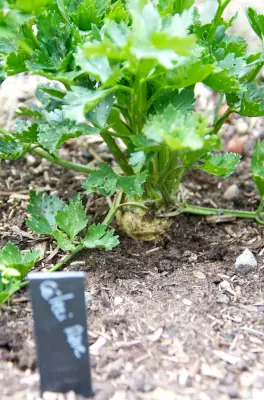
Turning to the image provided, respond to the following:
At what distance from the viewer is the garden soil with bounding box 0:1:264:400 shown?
1.02 metres

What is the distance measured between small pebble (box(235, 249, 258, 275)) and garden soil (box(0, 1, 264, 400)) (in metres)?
0.01

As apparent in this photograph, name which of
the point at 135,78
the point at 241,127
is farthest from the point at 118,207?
the point at 241,127

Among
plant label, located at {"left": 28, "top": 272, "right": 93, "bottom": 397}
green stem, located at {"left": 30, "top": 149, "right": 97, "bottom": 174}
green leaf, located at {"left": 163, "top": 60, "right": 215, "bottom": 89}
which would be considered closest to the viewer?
plant label, located at {"left": 28, "top": 272, "right": 93, "bottom": 397}

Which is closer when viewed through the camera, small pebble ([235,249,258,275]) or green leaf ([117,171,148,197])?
green leaf ([117,171,148,197])

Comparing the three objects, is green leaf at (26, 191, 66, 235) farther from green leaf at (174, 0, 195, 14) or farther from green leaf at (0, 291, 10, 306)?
green leaf at (174, 0, 195, 14)

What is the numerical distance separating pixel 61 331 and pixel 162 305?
0.33 metres

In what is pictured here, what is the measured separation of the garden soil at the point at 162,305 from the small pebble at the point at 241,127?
25cm

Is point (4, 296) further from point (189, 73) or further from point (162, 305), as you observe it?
point (189, 73)

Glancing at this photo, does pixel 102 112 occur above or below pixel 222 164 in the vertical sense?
above

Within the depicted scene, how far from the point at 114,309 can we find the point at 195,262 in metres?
0.30

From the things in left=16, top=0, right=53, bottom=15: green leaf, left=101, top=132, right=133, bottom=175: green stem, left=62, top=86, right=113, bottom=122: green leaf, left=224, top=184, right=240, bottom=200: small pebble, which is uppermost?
left=16, top=0, right=53, bottom=15: green leaf

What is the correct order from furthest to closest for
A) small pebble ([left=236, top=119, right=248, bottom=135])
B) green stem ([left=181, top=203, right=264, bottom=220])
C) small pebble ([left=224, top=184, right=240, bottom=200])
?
small pebble ([left=236, top=119, right=248, bottom=135])
small pebble ([left=224, top=184, right=240, bottom=200])
green stem ([left=181, top=203, right=264, bottom=220])

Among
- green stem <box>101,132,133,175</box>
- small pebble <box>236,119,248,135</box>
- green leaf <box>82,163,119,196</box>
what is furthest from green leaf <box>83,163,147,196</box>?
small pebble <box>236,119,248,135</box>

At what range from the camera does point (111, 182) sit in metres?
1.27
